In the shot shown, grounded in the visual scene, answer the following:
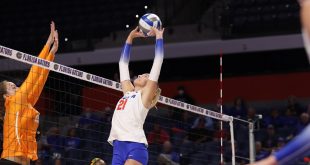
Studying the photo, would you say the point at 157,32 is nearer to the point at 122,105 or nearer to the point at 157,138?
the point at 122,105

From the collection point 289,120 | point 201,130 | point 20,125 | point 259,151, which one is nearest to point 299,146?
point 20,125

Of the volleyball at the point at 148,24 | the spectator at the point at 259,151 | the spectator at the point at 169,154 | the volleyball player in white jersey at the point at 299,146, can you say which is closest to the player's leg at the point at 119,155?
the volleyball at the point at 148,24

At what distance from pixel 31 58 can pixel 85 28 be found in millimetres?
11663

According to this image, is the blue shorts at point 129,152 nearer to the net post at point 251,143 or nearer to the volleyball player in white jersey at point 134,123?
the volleyball player in white jersey at point 134,123

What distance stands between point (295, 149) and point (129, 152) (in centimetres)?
271

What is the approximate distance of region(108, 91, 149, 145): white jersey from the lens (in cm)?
711

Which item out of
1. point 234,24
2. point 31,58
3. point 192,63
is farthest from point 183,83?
point 31,58

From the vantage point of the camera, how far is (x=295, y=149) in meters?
4.62

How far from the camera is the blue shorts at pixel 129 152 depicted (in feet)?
23.0

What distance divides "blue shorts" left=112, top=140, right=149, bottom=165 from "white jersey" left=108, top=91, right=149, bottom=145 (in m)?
0.05

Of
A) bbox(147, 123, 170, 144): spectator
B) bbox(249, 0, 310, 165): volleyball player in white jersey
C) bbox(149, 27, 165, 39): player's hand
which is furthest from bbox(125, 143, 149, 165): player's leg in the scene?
bbox(147, 123, 170, 144): spectator

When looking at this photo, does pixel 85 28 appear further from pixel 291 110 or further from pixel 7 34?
pixel 291 110

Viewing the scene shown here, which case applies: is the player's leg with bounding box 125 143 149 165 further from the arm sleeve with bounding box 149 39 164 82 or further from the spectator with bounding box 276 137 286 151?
the spectator with bounding box 276 137 286 151

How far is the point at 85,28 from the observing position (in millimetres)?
19844
